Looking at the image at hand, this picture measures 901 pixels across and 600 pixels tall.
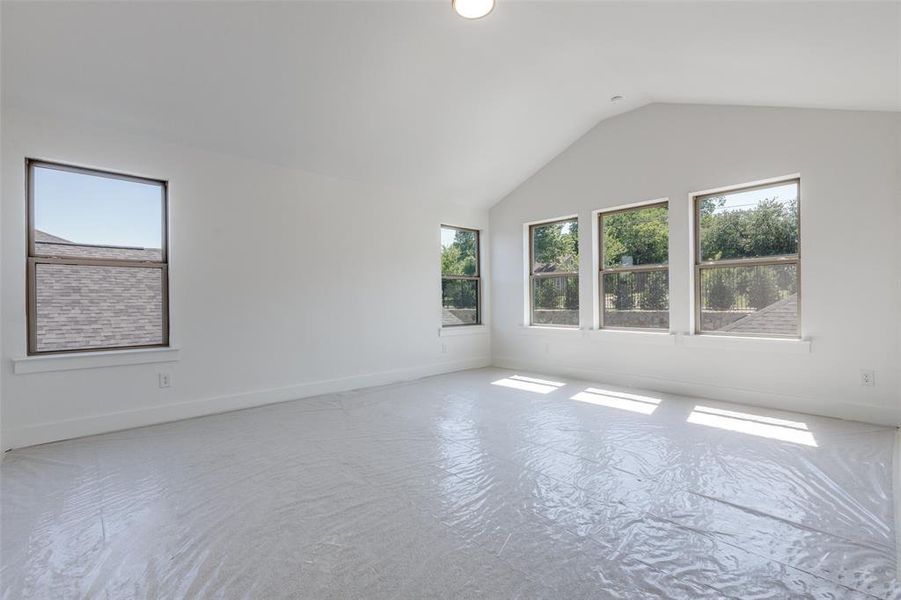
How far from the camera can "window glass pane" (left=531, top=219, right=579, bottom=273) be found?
5.64 meters

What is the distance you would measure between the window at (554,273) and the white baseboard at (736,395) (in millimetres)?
647

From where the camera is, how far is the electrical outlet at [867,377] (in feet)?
11.4

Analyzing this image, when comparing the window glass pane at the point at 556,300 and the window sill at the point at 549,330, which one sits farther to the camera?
the window glass pane at the point at 556,300

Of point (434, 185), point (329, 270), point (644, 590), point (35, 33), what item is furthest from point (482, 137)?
point (644, 590)

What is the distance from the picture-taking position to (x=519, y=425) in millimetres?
3570

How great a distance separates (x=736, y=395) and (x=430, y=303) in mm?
3562

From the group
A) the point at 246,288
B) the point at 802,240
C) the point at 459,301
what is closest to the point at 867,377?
the point at 802,240

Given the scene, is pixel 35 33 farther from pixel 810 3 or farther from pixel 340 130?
pixel 810 3

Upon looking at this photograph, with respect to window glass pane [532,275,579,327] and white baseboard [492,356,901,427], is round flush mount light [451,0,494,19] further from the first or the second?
white baseboard [492,356,901,427]

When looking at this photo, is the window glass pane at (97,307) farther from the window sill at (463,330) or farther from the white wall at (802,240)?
the white wall at (802,240)

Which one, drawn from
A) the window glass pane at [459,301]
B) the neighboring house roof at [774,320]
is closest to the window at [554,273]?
the window glass pane at [459,301]

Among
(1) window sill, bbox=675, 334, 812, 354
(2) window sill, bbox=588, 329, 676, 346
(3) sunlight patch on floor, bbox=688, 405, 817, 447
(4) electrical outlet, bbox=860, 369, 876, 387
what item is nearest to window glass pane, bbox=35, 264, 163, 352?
(2) window sill, bbox=588, 329, 676, 346

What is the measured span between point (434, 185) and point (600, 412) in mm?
3380

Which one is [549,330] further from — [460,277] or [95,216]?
[95,216]
